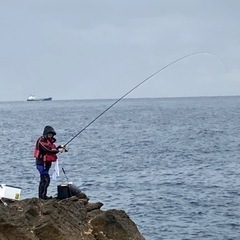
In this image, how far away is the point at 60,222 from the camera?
12.1 metres

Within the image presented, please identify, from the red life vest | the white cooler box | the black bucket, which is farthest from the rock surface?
the red life vest

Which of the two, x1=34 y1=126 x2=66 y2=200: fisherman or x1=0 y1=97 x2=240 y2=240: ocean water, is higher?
x1=34 y1=126 x2=66 y2=200: fisherman

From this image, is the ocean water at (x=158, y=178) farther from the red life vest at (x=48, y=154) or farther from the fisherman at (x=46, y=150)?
the red life vest at (x=48, y=154)

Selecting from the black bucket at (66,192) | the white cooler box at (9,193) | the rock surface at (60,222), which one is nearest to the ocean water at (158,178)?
the black bucket at (66,192)

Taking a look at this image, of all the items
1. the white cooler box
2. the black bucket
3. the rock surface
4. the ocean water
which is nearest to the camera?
the rock surface

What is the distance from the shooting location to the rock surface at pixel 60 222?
456 inches

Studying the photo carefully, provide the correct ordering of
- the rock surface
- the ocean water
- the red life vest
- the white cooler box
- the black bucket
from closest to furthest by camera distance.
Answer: the rock surface < the white cooler box < the red life vest < the black bucket < the ocean water

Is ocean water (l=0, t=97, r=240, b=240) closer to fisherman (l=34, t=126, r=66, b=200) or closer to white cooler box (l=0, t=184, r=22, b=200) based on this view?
fisherman (l=34, t=126, r=66, b=200)

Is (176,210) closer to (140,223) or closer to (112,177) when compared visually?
(140,223)

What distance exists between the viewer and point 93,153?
43188 millimetres

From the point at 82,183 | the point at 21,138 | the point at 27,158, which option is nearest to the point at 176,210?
the point at 82,183

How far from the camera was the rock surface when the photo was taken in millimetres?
11586

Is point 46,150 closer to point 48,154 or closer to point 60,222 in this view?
→ point 48,154

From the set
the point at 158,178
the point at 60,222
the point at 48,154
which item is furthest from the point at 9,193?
the point at 158,178
